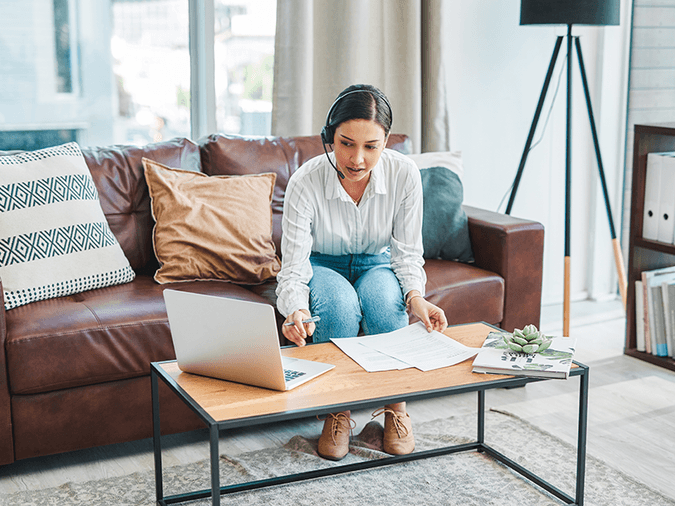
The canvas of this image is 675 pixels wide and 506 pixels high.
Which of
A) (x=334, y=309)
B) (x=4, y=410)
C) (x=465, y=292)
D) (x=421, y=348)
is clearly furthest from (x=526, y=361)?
(x=4, y=410)

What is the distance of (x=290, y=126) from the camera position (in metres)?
3.04

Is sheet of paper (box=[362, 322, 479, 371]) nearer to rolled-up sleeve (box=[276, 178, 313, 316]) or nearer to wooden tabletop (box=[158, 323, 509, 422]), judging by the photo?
wooden tabletop (box=[158, 323, 509, 422])

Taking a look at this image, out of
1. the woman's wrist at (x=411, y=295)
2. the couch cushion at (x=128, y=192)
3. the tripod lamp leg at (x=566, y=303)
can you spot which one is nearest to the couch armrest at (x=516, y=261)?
the tripod lamp leg at (x=566, y=303)

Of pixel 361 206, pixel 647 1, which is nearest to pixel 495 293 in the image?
pixel 361 206

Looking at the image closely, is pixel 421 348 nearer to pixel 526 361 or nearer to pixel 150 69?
pixel 526 361

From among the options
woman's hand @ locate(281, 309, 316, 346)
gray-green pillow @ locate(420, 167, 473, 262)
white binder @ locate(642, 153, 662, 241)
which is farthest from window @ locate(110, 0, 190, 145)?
white binder @ locate(642, 153, 662, 241)

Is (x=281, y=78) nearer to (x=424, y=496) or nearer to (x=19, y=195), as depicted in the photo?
(x=19, y=195)

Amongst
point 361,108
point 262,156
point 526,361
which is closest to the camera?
point 526,361

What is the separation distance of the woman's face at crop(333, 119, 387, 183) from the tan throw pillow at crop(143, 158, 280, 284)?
23.8 inches

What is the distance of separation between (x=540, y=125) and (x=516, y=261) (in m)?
1.23

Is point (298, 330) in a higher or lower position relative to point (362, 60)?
lower

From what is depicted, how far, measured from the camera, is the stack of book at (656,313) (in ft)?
9.40

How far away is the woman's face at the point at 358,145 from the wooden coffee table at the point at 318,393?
467 millimetres

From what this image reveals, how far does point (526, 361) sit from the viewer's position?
1656 mm
